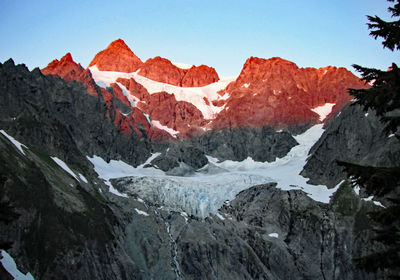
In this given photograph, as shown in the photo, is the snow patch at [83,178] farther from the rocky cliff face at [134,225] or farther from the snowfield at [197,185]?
the snowfield at [197,185]

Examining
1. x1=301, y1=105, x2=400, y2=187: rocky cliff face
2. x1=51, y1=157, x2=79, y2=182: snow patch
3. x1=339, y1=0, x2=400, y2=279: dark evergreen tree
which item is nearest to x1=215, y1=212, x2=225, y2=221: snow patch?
x1=301, y1=105, x2=400, y2=187: rocky cliff face

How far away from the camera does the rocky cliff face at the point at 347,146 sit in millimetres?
128000

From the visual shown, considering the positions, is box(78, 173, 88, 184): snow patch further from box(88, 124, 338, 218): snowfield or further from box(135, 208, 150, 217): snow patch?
box(135, 208, 150, 217): snow patch

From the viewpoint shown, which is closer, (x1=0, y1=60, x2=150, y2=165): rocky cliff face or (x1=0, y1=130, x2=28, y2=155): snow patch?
(x1=0, y1=130, x2=28, y2=155): snow patch

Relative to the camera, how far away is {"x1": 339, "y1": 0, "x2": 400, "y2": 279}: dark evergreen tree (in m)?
14.8

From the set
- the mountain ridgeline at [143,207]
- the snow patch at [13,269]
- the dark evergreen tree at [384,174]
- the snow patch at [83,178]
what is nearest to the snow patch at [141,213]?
the mountain ridgeline at [143,207]

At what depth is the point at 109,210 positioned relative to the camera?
107 m

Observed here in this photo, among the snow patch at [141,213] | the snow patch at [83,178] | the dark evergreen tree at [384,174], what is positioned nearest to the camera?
the dark evergreen tree at [384,174]

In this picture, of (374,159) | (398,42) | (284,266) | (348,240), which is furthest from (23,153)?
(398,42)

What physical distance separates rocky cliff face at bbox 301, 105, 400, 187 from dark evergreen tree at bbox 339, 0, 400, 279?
107 metres

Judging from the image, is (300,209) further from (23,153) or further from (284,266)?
(23,153)

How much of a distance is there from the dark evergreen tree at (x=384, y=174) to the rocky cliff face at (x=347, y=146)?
350 feet

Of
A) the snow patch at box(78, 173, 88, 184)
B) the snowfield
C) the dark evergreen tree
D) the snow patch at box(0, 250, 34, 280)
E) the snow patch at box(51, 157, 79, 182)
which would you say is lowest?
the snow patch at box(0, 250, 34, 280)

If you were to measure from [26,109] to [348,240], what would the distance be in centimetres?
8383
